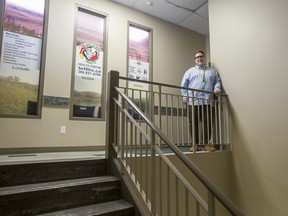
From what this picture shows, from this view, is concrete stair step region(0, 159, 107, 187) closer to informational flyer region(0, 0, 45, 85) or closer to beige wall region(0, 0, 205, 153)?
beige wall region(0, 0, 205, 153)

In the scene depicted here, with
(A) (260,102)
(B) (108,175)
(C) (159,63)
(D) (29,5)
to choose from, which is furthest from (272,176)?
(D) (29,5)

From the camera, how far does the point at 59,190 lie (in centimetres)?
195

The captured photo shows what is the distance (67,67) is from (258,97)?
123 inches

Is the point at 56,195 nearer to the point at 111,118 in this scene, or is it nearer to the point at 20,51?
the point at 111,118

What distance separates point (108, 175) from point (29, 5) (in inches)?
124

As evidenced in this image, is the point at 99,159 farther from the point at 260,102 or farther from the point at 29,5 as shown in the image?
Answer: the point at 29,5

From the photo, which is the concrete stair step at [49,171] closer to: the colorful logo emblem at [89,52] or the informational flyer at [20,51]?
the informational flyer at [20,51]

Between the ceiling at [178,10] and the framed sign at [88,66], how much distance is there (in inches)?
31.2

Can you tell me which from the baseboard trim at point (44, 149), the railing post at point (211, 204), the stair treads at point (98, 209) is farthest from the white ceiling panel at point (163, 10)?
the railing post at point (211, 204)

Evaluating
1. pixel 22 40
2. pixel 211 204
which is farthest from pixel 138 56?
pixel 211 204

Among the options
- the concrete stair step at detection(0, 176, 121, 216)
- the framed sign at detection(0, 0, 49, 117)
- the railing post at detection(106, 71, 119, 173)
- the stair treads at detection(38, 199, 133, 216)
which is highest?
the framed sign at detection(0, 0, 49, 117)

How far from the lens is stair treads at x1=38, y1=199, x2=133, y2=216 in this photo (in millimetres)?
1830

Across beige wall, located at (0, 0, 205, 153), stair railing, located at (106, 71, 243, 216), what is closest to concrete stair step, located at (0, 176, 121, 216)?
stair railing, located at (106, 71, 243, 216)

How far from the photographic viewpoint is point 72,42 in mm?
4008
